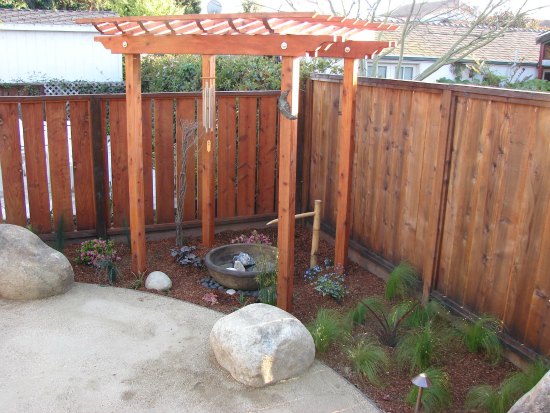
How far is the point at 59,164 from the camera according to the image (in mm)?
5516

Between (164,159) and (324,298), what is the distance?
7.58 ft

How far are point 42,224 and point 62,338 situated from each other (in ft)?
6.22

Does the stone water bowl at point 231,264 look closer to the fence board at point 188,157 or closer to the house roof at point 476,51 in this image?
the fence board at point 188,157

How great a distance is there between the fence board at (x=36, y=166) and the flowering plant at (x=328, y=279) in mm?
2633

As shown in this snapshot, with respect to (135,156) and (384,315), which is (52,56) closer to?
(135,156)

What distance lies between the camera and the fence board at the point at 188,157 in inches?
231

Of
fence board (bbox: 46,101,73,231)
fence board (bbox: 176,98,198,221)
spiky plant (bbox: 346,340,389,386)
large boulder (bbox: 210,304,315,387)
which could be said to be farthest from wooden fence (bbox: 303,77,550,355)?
fence board (bbox: 46,101,73,231)

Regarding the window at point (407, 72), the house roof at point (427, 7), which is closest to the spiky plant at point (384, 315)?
the house roof at point (427, 7)

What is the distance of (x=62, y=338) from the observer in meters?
4.02

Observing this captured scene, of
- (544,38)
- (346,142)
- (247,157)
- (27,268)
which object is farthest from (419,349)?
(544,38)

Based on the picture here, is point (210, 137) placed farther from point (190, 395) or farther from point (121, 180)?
point (190, 395)

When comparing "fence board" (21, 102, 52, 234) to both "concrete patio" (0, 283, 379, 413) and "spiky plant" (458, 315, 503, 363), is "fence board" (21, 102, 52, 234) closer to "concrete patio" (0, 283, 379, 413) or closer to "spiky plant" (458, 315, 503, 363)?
"concrete patio" (0, 283, 379, 413)

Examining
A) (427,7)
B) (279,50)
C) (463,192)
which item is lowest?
(463,192)

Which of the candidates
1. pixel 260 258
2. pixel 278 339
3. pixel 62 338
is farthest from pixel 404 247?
pixel 62 338
